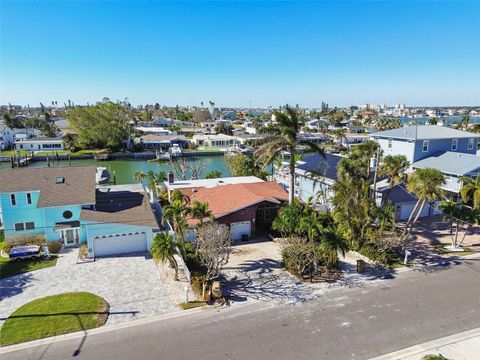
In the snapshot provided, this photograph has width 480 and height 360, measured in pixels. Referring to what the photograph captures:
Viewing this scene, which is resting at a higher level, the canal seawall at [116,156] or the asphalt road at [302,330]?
the canal seawall at [116,156]

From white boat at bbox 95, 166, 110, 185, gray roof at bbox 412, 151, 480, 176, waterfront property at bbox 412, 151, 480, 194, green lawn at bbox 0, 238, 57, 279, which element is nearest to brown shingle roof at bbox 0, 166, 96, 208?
green lawn at bbox 0, 238, 57, 279

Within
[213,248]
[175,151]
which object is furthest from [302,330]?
[175,151]

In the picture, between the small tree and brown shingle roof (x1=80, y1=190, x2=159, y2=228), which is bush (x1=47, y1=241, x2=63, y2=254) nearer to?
brown shingle roof (x1=80, y1=190, x2=159, y2=228)

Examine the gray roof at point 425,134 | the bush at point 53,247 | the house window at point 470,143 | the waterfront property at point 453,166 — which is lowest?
the bush at point 53,247

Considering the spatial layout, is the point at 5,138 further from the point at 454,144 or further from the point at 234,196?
the point at 454,144

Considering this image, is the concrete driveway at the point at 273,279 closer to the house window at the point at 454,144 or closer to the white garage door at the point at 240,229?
the white garage door at the point at 240,229

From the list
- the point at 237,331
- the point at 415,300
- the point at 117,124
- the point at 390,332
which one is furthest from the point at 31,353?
the point at 117,124

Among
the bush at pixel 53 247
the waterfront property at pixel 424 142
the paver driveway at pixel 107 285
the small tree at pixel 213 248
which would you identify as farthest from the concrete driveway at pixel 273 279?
the waterfront property at pixel 424 142
